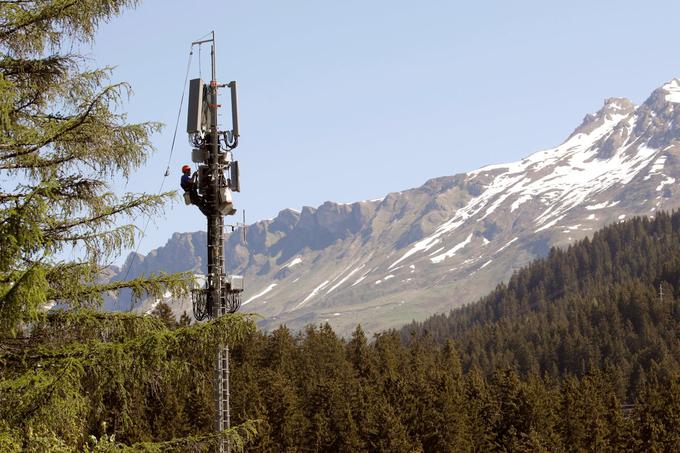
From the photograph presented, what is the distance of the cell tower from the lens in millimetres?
25391

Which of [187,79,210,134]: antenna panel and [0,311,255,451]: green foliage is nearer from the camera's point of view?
[0,311,255,451]: green foliage

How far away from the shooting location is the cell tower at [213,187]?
25.4 m

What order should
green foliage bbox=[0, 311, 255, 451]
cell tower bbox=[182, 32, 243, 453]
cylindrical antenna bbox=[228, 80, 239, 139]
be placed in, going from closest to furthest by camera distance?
green foliage bbox=[0, 311, 255, 451] < cell tower bbox=[182, 32, 243, 453] < cylindrical antenna bbox=[228, 80, 239, 139]

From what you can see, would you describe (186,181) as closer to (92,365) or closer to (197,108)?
(197,108)

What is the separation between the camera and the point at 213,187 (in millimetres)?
26688

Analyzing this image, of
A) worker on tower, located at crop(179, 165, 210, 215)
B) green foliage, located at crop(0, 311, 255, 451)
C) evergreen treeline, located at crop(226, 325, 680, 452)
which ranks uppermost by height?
worker on tower, located at crop(179, 165, 210, 215)

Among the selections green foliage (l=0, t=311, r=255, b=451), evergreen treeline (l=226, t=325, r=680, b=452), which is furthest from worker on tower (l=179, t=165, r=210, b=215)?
evergreen treeline (l=226, t=325, r=680, b=452)

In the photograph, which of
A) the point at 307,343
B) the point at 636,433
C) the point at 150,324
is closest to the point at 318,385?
the point at 636,433

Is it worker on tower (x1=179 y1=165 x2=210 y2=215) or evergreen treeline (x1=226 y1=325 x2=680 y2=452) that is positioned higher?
worker on tower (x1=179 y1=165 x2=210 y2=215)

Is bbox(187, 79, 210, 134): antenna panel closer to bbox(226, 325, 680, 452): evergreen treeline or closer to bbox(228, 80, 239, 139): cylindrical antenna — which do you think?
bbox(228, 80, 239, 139): cylindrical antenna

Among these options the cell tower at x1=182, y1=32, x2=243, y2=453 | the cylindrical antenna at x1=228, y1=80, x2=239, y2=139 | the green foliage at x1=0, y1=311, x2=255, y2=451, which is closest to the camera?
the green foliage at x1=0, y1=311, x2=255, y2=451

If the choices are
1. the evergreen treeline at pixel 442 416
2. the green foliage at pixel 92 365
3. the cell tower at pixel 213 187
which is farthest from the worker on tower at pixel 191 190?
the evergreen treeline at pixel 442 416

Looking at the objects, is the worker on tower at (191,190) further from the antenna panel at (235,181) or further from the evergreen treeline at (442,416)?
the evergreen treeline at (442,416)

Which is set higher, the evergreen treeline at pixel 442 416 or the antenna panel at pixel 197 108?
the antenna panel at pixel 197 108
